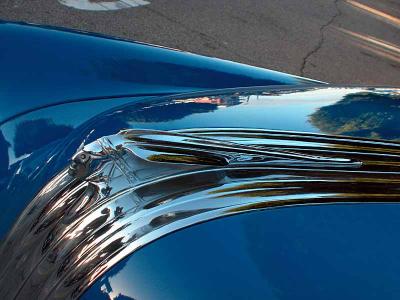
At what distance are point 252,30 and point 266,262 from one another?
18.4ft

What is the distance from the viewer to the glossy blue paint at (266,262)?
104 cm

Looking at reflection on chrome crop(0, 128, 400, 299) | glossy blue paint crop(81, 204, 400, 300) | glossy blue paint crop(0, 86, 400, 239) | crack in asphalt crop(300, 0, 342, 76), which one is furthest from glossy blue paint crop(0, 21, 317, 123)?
crack in asphalt crop(300, 0, 342, 76)

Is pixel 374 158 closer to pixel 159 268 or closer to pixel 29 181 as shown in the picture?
pixel 159 268

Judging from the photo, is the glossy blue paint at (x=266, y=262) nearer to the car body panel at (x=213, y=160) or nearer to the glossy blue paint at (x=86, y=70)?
the car body panel at (x=213, y=160)

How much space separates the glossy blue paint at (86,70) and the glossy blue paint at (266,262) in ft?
2.62

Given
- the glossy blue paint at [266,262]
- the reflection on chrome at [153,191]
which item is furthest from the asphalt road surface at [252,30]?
the glossy blue paint at [266,262]

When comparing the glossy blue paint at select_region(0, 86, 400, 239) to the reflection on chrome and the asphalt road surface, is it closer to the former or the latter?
the reflection on chrome

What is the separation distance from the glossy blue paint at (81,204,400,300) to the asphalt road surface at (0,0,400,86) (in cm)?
425

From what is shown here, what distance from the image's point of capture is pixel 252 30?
6465 mm

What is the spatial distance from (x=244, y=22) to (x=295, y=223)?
571 centimetres

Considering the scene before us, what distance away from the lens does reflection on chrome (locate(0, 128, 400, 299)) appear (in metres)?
1.17

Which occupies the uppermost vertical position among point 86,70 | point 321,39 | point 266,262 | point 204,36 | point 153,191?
point 321,39

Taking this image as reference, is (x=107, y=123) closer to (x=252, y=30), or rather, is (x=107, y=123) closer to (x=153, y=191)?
(x=153, y=191)

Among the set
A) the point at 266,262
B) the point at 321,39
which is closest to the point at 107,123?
the point at 266,262
